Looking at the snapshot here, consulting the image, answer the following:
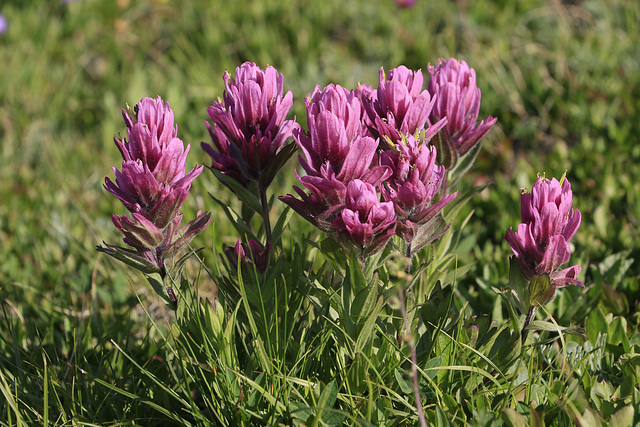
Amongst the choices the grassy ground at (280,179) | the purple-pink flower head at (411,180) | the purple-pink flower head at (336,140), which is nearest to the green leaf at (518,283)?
the grassy ground at (280,179)

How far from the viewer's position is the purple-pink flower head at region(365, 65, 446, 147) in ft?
5.56

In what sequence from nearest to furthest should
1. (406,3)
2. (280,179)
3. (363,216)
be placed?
1. (363,216)
2. (280,179)
3. (406,3)

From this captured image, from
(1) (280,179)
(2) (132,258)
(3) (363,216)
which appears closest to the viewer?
(3) (363,216)

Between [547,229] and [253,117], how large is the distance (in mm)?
900

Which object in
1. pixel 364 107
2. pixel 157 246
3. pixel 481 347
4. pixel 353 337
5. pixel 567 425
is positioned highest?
pixel 364 107

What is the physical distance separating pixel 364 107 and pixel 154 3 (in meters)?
4.42

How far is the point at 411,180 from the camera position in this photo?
1.64 meters

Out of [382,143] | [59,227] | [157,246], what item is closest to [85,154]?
[59,227]

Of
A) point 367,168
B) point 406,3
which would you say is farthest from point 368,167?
point 406,3

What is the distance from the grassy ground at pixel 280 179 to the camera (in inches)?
81.0

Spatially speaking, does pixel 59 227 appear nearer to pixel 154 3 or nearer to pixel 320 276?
pixel 320 276

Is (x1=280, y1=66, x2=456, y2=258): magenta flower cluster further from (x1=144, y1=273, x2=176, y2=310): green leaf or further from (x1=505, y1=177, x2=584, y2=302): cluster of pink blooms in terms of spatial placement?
(x1=144, y1=273, x2=176, y2=310): green leaf

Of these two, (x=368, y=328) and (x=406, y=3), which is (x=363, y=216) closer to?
(x=368, y=328)

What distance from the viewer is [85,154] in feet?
14.2
